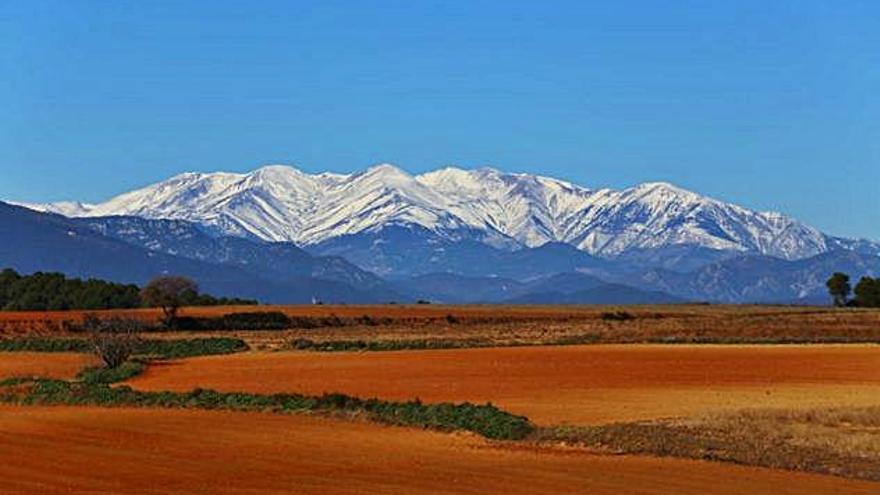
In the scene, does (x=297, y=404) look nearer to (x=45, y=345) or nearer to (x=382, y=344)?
(x=382, y=344)

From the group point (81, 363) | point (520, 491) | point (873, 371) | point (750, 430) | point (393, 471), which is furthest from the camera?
point (81, 363)

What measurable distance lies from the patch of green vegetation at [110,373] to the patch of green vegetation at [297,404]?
217 centimetres

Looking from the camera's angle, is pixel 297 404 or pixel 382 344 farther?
pixel 382 344

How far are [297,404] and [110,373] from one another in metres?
20.6

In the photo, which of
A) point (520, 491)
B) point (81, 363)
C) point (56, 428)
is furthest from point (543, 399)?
point (81, 363)

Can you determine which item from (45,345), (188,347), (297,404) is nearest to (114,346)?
(188,347)

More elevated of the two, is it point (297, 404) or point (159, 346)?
point (159, 346)

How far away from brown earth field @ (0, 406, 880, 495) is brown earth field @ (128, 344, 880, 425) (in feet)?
22.8

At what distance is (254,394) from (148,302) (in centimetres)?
7680

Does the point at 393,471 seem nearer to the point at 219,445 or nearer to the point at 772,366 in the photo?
the point at 219,445

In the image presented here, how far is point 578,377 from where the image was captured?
64.6 metres

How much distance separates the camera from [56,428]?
4619 cm

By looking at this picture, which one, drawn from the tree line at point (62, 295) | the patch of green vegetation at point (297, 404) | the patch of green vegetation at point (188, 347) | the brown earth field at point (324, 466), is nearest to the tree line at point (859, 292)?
the tree line at point (62, 295)

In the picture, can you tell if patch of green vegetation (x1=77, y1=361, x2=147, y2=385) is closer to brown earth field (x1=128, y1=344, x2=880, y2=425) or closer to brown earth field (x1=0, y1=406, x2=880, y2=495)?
brown earth field (x1=128, y1=344, x2=880, y2=425)
